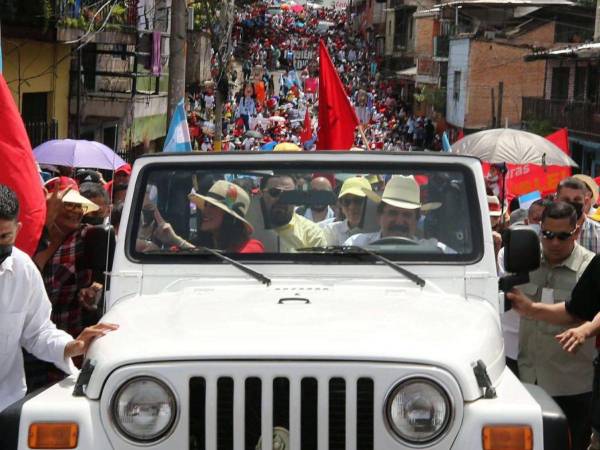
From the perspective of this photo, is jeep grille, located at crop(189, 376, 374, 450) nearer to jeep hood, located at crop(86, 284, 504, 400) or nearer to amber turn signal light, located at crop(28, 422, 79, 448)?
jeep hood, located at crop(86, 284, 504, 400)

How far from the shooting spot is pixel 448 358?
13.9 feet

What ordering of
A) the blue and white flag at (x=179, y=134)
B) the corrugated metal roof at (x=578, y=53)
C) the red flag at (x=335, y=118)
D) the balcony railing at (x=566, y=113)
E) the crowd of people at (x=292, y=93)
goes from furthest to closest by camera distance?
1. the balcony railing at (x=566, y=113)
2. the crowd of people at (x=292, y=93)
3. the corrugated metal roof at (x=578, y=53)
4. the blue and white flag at (x=179, y=134)
5. the red flag at (x=335, y=118)

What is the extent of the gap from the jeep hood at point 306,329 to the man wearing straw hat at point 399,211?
11.4 inches

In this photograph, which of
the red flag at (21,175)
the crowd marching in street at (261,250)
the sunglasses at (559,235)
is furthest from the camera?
the red flag at (21,175)

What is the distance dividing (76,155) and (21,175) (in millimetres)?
6447

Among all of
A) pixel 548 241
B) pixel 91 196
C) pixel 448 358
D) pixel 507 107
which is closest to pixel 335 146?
pixel 91 196

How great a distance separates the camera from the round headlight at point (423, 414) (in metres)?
4.18

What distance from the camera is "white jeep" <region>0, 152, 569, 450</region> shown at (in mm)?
4176

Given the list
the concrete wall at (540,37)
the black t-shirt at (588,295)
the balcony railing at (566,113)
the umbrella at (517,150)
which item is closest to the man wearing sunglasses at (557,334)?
the black t-shirt at (588,295)

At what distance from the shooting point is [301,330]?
14.5 ft

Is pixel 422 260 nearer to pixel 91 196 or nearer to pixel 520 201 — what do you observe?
pixel 91 196

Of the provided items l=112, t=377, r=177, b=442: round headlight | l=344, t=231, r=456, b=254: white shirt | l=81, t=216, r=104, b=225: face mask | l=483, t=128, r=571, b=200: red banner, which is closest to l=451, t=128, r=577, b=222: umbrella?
→ l=483, t=128, r=571, b=200: red banner

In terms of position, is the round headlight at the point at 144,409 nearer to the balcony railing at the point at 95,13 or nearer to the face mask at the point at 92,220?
the face mask at the point at 92,220

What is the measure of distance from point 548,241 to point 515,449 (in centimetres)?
267
